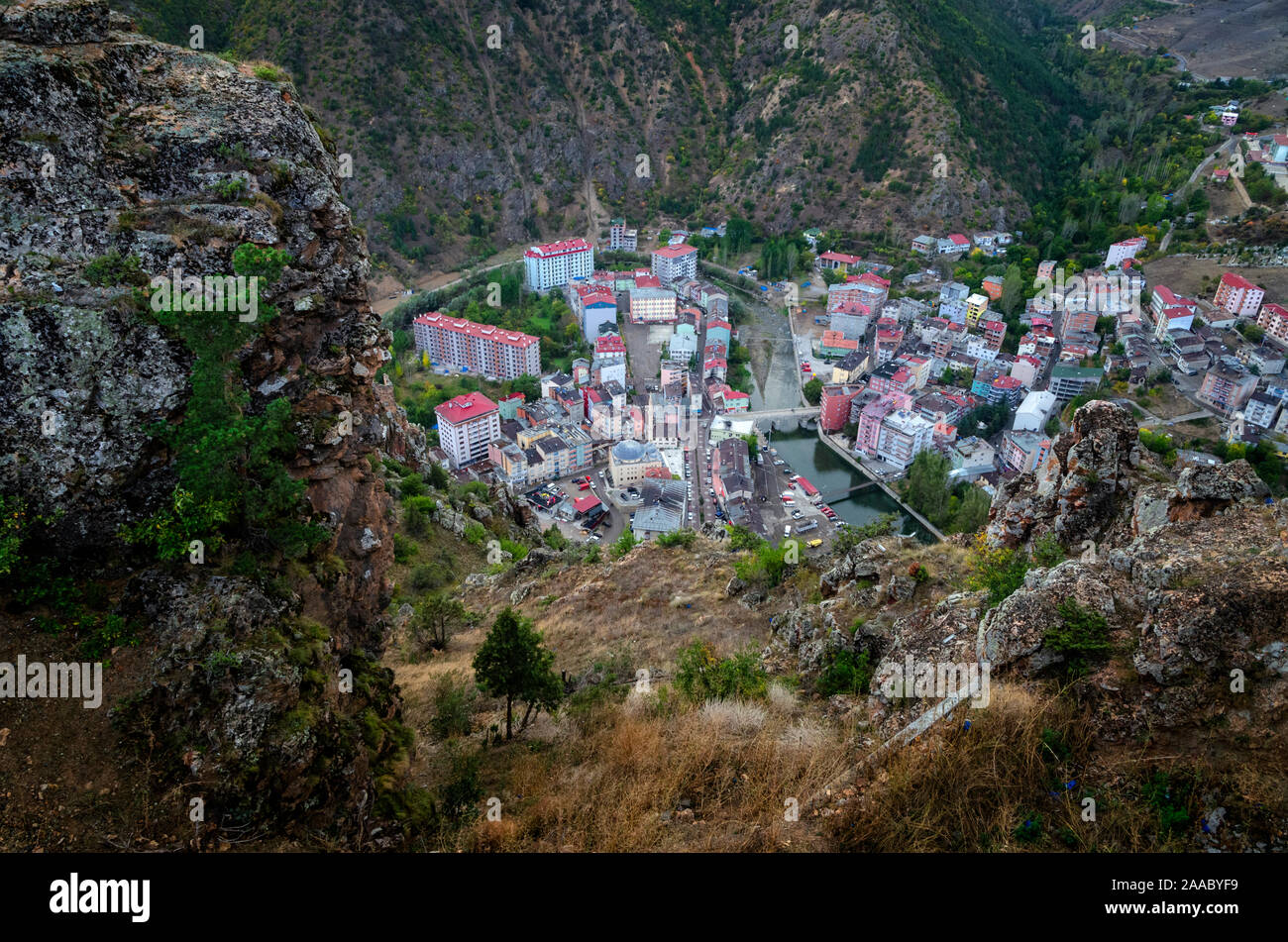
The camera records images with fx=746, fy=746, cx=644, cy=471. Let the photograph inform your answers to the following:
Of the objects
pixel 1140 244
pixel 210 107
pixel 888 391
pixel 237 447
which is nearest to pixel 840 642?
pixel 237 447

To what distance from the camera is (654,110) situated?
62188 mm

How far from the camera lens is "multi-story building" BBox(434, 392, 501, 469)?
31.2 meters

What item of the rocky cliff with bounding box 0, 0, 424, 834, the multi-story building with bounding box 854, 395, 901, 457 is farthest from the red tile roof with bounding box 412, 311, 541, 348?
the rocky cliff with bounding box 0, 0, 424, 834

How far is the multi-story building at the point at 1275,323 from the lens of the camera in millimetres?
35375

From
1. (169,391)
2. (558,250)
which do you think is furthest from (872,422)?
(169,391)

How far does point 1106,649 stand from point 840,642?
3.15 metres

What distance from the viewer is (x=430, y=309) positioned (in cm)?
4444

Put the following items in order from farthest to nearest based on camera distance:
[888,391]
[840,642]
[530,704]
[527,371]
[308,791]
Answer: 1. [527,371]
2. [888,391]
3. [840,642]
4. [530,704]
5. [308,791]

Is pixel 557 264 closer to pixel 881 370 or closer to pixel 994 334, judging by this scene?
pixel 881 370

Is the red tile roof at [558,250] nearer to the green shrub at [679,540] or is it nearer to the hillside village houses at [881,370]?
the hillside village houses at [881,370]

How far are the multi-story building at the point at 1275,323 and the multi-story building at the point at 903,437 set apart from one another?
18.5 meters

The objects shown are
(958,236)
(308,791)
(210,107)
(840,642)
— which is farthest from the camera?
(958,236)

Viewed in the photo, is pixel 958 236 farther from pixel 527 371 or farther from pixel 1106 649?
pixel 1106 649

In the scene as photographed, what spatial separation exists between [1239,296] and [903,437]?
21136 millimetres
